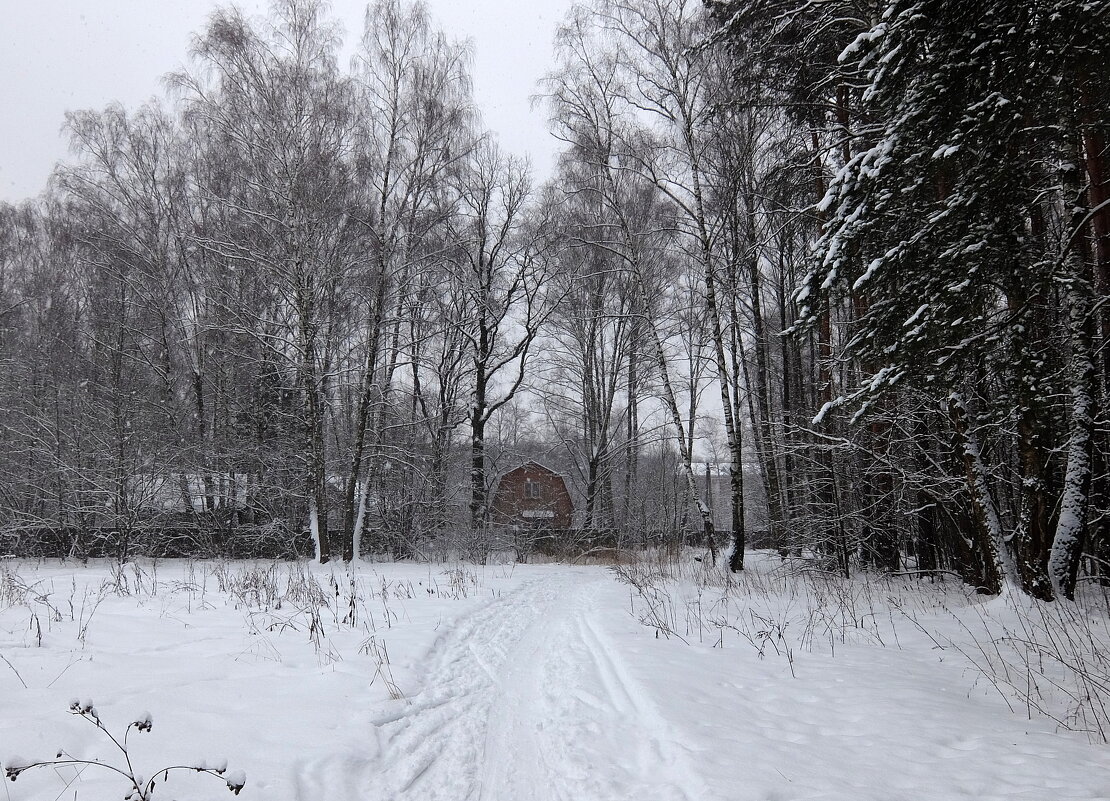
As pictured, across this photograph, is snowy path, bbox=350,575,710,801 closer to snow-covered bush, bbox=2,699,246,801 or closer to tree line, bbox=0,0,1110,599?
snow-covered bush, bbox=2,699,246,801

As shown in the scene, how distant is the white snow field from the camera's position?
2.60m

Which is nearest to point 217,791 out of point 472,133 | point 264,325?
point 264,325

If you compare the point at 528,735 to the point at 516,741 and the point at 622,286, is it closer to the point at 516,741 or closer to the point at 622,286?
the point at 516,741

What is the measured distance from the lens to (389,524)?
18.2 meters

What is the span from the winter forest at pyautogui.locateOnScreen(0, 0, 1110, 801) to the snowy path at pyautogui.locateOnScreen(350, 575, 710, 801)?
0.06m

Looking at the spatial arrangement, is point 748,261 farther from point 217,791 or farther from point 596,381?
point 217,791

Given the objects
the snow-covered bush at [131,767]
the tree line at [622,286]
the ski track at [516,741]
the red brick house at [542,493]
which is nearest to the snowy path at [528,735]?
the ski track at [516,741]

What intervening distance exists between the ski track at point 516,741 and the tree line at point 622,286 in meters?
3.20

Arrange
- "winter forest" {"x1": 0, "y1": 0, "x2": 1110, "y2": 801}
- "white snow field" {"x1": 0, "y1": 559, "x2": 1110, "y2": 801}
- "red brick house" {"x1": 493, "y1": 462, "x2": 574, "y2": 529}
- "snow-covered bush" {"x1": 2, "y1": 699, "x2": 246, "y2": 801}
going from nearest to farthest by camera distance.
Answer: "snow-covered bush" {"x1": 2, "y1": 699, "x2": 246, "y2": 801}
"white snow field" {"x1": 0, "y1": 559, "x2": 1110, "y2": 801}
"winter forest" {"x1": 0, "y1": 0, "x2": 1110, "y2": 801}
"red brick house" {"x1": 493, "y1": 462, "x2": 574, "y2": 529}

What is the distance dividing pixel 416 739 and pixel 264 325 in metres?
14.8

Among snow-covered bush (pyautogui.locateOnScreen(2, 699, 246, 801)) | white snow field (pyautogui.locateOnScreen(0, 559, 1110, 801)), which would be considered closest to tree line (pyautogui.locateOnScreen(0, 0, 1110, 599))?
white snow field (pyautogui.locateOnScreen(0, 559, 1110, 801))

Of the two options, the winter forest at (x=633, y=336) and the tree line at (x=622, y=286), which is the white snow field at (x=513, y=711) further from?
the tree line at (x=622, y=286)

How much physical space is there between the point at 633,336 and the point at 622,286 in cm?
215

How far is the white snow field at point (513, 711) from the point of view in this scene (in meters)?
2.60
